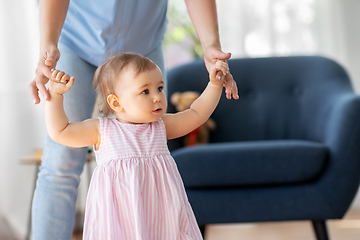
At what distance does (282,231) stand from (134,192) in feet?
4.90

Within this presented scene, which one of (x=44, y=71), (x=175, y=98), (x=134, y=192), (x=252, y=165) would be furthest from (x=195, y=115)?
(x=175, y=98)

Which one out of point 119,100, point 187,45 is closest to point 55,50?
point 119,100

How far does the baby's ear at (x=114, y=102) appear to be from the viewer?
0.83 meters

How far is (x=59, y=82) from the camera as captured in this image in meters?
0.75

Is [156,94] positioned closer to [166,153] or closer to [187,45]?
[166,153]

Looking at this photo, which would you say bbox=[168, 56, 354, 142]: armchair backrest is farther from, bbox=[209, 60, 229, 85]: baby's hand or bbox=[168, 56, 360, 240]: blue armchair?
bbox=[209, 60, 229, 85]: baby's hand

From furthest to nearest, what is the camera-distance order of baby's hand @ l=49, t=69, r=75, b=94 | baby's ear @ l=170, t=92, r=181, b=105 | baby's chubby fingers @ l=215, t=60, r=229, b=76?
baby's ear @ l=170, t=92, r=181, b=105, baby's chubby fingers @ l=215, t=60, r=229, b=76, baby's hand @ l=49, t=69, r=75, b=94

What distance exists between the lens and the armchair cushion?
1.55m

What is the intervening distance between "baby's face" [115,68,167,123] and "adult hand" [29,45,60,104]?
0.48 ft

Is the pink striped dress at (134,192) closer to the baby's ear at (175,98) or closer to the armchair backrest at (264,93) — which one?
the baby's ear at (175,98)

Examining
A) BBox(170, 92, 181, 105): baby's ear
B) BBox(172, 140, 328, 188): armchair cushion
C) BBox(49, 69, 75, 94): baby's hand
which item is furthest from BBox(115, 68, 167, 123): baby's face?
BBox(170, 92, 181, 105): baby's ear

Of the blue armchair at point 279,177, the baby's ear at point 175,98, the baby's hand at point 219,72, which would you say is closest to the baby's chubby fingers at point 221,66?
the baby's hand at point 219,72

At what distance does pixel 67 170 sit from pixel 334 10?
248 centimetres

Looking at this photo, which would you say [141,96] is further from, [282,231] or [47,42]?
[282,231]
